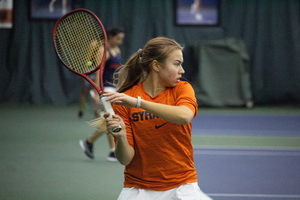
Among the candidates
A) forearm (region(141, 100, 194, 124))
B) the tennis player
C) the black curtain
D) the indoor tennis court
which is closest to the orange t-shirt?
the tennis player

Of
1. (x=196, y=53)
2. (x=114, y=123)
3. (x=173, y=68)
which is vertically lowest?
(x=196, y=53)

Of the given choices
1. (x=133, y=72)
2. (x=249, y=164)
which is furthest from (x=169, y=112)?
(x=249, y=164)

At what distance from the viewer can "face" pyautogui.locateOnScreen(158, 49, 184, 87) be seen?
2.66 meters

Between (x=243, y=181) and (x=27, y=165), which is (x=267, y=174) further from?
(x=27, y=165)

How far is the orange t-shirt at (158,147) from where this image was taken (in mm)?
2619

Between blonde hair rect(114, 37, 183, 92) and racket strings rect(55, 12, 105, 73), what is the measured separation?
0.28 m

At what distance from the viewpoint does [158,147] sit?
8.62 feet

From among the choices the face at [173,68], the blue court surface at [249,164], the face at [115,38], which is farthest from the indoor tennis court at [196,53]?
the face at [173,68]

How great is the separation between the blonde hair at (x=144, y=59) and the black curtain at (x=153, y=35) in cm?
975

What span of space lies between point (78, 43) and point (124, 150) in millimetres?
971

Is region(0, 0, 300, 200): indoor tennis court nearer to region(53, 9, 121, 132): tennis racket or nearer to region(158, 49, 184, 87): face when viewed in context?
region(53, 9, 121, 132): tennis racket

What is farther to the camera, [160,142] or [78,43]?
[78,43]

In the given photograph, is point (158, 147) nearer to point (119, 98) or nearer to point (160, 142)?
point (160, 142)

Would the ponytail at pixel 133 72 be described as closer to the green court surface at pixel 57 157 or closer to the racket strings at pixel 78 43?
the racket strings at pixel 78 43
